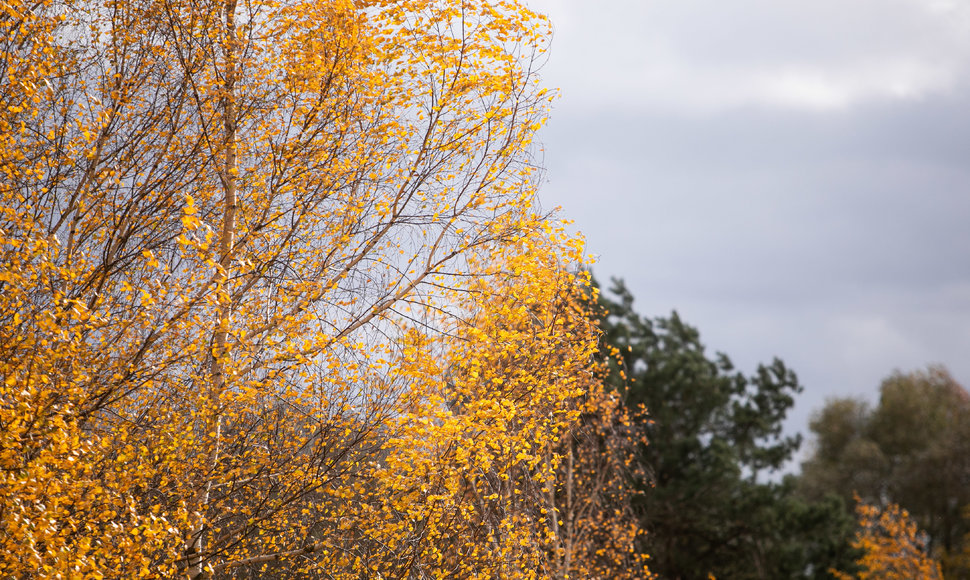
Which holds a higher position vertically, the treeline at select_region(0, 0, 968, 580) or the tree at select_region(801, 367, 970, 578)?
the tree at select_region(801, 367, 970, 578)

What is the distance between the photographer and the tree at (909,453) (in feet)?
95.6

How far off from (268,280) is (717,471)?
1394 cm

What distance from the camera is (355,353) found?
711 centimetres

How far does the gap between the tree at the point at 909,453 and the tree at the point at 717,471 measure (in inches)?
392

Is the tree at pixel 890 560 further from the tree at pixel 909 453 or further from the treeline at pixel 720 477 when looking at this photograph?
the tree at pixel 909 453

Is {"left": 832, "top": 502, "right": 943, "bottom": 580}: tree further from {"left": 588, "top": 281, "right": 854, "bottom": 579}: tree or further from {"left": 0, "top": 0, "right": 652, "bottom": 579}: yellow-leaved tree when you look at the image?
{"left": 0, "top": 0, "right": 652, "bottom": 579}: yellow-leaved tree

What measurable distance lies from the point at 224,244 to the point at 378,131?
1.83 meters

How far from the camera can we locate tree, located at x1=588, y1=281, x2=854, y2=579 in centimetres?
1897

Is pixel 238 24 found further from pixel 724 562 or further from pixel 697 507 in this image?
pixel 724 562

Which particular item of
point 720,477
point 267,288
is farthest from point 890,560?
point 267,288

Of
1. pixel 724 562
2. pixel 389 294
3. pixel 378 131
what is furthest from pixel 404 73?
pixel 724 562

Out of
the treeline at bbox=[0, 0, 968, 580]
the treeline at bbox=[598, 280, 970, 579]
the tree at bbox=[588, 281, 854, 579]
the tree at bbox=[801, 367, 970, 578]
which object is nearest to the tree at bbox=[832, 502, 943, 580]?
the treeline at bbox=[598, 280, 970, 579]

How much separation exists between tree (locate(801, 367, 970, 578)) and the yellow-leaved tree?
80.8 feet

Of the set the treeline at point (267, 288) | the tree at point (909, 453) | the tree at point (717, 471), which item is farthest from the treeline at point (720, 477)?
the treeline at point (267, 288)
